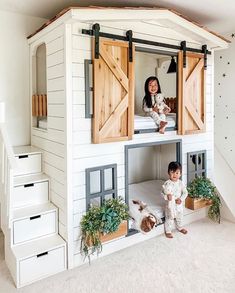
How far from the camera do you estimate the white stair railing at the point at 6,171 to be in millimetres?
2266

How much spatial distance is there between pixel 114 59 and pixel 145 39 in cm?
47

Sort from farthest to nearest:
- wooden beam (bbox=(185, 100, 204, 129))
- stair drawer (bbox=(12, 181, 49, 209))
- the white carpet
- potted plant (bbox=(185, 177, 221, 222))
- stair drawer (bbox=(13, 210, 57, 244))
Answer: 1. potted plant (bbox=(185, 177, 221, 222))
2. wooden beam (bbox=(185, 100, 204, 129))
3. stair drawer (bbox=(12, 181, 49, 209))
4. stair drawer (bbox=(13, 210, 57, 244))
5. the white carpet

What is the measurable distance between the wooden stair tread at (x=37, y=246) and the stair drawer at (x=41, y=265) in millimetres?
31

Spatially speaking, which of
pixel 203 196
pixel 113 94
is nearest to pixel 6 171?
pixel 113 94

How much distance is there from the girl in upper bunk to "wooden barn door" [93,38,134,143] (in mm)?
418

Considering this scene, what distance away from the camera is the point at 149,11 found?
253cm

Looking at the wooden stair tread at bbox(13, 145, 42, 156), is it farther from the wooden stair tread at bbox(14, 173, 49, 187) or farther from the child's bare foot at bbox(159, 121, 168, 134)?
the child's bare foot at bbox(159, 121, 168, 134)

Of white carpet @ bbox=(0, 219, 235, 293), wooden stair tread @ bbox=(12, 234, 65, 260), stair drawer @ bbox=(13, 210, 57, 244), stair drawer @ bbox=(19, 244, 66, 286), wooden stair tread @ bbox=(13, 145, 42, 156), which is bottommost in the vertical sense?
white carpet @ bbox=(0, 219, 235, 293)

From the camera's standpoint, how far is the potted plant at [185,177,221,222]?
3.28 meters

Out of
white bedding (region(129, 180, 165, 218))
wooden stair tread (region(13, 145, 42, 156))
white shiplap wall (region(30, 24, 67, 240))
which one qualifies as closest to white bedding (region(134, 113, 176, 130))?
white shiplap wall (region(30, 24, 67, 240))

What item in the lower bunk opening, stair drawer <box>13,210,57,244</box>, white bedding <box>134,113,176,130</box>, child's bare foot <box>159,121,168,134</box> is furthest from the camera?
the lower bunk opening

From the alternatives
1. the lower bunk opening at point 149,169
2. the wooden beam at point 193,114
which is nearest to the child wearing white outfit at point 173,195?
the lower bunk opening at point 149,169

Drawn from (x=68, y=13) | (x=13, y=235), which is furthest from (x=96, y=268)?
(x=68, y=13)

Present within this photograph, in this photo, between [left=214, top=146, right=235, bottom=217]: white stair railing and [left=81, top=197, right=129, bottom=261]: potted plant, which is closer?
[left=81, top=197, right=129, bottom=261]: potted plant
